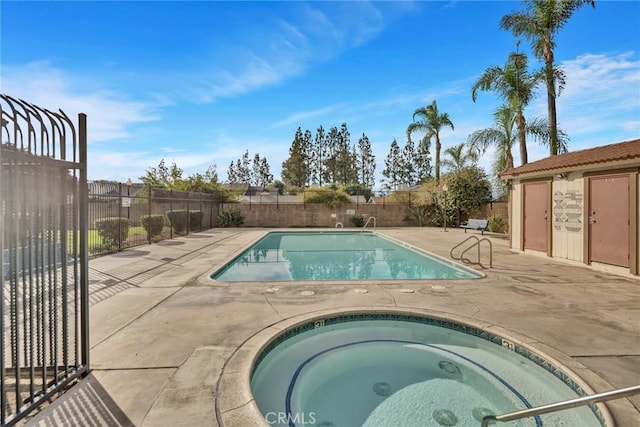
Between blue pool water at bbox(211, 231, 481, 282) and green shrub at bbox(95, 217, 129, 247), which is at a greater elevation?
green shrub at bbox(95, 217, 129, 247)

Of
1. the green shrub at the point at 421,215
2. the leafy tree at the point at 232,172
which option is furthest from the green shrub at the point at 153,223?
the leafy tree at the point at 232,172

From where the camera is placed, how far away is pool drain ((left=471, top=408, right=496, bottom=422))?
2.42 m

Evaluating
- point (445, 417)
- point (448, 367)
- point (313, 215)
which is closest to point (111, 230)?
point (448, 367)

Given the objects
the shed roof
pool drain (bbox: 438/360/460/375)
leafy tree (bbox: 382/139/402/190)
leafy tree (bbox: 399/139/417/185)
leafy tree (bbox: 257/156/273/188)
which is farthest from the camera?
leafy tree (bbox: 257/156/273/188)

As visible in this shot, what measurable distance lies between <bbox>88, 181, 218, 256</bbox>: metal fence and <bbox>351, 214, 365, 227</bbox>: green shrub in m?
8.31

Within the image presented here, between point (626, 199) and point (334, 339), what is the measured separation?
638cm

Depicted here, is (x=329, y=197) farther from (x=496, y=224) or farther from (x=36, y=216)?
(x=36, y=216)

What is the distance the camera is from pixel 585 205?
671 cm

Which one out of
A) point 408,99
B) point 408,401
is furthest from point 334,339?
point 408,99

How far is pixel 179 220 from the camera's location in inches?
532

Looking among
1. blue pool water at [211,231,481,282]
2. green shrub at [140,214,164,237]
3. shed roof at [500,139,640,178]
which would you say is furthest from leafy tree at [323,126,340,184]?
shed roof at [500,139,640,178]

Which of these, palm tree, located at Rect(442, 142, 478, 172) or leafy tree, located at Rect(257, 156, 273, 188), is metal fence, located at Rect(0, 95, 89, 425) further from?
leafy tree, located at Rect(257, 156, 273, 188)

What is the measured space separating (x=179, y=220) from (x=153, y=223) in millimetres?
2181

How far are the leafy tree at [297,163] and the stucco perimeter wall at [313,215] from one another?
78.1 ft
